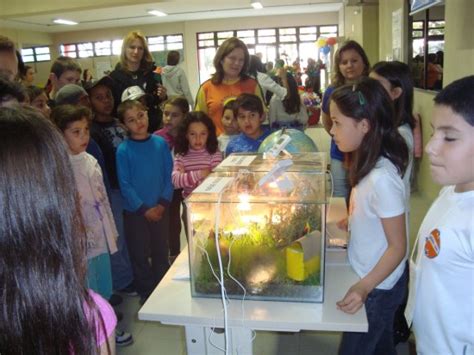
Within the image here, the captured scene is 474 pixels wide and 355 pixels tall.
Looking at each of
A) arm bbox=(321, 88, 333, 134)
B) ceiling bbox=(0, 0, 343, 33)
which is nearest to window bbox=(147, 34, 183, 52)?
ceiling bbox=(0, 0, 343, 33)

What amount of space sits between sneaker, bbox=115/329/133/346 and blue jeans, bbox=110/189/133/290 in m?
0.57

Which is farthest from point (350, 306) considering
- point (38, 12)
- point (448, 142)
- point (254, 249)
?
point (38, 12)

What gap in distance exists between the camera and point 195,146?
281 centimetres

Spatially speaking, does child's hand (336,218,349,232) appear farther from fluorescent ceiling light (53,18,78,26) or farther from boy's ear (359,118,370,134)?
fluorescent ceiling light (53,18,78,26)

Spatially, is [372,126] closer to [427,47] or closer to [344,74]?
[344,74]

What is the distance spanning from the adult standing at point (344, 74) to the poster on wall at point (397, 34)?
8.41ft

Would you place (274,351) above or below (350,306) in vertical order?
below

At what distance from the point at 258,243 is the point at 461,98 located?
0.75 meters

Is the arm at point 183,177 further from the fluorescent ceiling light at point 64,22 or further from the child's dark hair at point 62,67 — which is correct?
the fluorescent ceiling light at point 64,22

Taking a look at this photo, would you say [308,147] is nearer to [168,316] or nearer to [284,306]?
[284,306]

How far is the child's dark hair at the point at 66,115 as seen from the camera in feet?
7.84

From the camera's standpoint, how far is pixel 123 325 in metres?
2.70

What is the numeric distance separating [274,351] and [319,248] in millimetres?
1262

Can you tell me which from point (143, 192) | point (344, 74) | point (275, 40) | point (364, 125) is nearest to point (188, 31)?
point (275, 40)
